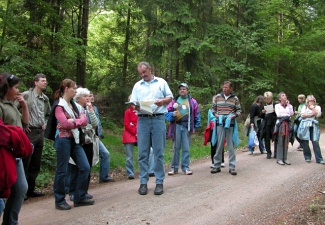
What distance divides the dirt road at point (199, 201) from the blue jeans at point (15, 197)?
2.77 feet

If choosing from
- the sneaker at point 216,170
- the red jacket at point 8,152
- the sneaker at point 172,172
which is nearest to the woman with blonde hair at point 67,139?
the red jacket at point 8,152

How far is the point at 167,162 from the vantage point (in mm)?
9984

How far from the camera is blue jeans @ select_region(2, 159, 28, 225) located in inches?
145

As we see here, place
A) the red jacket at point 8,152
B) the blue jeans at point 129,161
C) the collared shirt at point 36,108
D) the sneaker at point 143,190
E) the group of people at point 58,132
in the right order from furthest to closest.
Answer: the blue jeans at point 129,161
the collared shirt at point 36,108
the sneaker at point 143,190
the group of people at point 58,132
the red jacket at point 8,152

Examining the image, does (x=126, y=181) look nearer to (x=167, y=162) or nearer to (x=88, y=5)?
(x=167, y=162)

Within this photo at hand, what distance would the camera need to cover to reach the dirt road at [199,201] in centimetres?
471

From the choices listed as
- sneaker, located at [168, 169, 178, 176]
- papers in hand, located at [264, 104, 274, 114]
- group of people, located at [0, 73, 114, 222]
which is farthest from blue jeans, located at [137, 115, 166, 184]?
papers in hand, located at [264, 104, 274, 114]

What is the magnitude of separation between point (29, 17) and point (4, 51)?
283cm

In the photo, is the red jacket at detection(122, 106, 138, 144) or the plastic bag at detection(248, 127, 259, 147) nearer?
the red jacket at detection(122, 106, 138, 144)

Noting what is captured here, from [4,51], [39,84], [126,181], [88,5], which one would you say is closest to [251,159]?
[126,181]

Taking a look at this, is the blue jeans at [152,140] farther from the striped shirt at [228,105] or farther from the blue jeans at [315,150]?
the blue jeans at [315,150]

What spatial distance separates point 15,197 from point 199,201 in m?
→ 2.90

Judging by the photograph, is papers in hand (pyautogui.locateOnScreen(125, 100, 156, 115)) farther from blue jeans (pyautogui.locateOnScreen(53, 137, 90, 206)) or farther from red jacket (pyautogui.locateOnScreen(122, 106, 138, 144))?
red jacket (pyautogui.locateOnScreen(122, 106, 138, 144))

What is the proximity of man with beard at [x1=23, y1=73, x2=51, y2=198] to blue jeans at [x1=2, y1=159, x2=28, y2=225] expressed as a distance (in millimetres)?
2164
